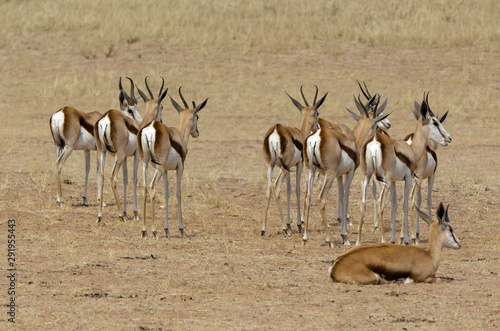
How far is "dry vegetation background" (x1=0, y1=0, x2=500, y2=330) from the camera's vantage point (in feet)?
26.9

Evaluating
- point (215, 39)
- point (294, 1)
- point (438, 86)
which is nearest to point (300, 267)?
point (438, 86)

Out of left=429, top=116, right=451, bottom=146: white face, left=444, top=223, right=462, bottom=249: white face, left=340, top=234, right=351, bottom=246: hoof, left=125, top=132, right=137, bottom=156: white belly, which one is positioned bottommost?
left=340, top=234, right=351, bottom=246: hoof

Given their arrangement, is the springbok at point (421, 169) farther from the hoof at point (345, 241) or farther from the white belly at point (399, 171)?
the hoof at point (345, 241)

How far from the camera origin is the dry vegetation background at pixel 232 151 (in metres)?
8.19

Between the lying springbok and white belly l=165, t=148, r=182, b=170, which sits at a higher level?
white belly l=165, t=148, r=182, b=170

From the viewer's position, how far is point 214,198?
15453 millimetres

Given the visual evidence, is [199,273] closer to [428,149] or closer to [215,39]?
[428,149]

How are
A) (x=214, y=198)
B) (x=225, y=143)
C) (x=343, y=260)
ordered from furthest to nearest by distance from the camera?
(x=225, y=143) < (x=214, y=198) < (x=343, y=260)

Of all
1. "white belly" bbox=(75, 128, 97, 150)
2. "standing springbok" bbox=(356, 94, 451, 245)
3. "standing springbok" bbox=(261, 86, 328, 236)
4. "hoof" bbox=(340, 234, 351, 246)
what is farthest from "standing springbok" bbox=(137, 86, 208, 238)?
"white belly" bbox=(75, 128, 97, 150)

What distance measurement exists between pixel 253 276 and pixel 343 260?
3.56 ft

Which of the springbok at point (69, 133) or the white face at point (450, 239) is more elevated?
the springbok at point (69, 133)

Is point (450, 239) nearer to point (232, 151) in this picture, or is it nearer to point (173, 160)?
point (173, 160)

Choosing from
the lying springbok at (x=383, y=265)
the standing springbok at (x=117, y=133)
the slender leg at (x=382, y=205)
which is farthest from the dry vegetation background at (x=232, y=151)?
the slender leg at (x=382, y=205)

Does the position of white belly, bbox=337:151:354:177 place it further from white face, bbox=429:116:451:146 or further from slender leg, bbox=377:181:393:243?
white face, bbox=429:116:451:146
